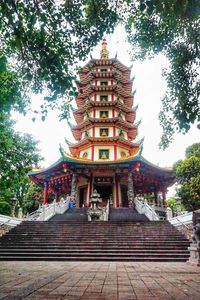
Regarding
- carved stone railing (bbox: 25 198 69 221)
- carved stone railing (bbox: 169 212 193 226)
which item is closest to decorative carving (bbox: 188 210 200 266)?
carved stone railing (bbox: 169 212 193 226)

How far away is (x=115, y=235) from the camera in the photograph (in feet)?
38.3

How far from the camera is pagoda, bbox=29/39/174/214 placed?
20.1 meters

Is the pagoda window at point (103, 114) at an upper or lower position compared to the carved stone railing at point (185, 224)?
upper

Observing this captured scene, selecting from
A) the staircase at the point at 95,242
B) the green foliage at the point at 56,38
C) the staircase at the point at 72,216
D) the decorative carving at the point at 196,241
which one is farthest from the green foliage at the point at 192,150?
the green foliage at the point at 56,38

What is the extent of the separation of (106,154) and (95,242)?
39.8 feet

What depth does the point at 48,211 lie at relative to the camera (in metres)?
15.6

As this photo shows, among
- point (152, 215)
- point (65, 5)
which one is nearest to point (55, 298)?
point (65, 5)

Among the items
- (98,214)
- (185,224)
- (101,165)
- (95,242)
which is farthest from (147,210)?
(95,242)

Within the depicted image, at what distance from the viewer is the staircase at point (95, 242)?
31.5 ft

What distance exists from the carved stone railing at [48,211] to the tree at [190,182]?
11.5m

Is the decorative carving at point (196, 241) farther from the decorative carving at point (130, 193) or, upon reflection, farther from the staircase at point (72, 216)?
the decorative carving at point (130, 193)

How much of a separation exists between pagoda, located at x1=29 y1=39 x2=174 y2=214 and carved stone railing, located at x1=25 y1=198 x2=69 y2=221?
1824 mm

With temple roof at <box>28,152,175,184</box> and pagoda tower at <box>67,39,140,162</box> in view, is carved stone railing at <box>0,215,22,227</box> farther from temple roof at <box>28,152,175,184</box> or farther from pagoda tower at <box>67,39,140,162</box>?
pagoda tower at <box>67,39,140,162</box>

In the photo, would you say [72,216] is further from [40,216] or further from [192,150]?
[192,150]
